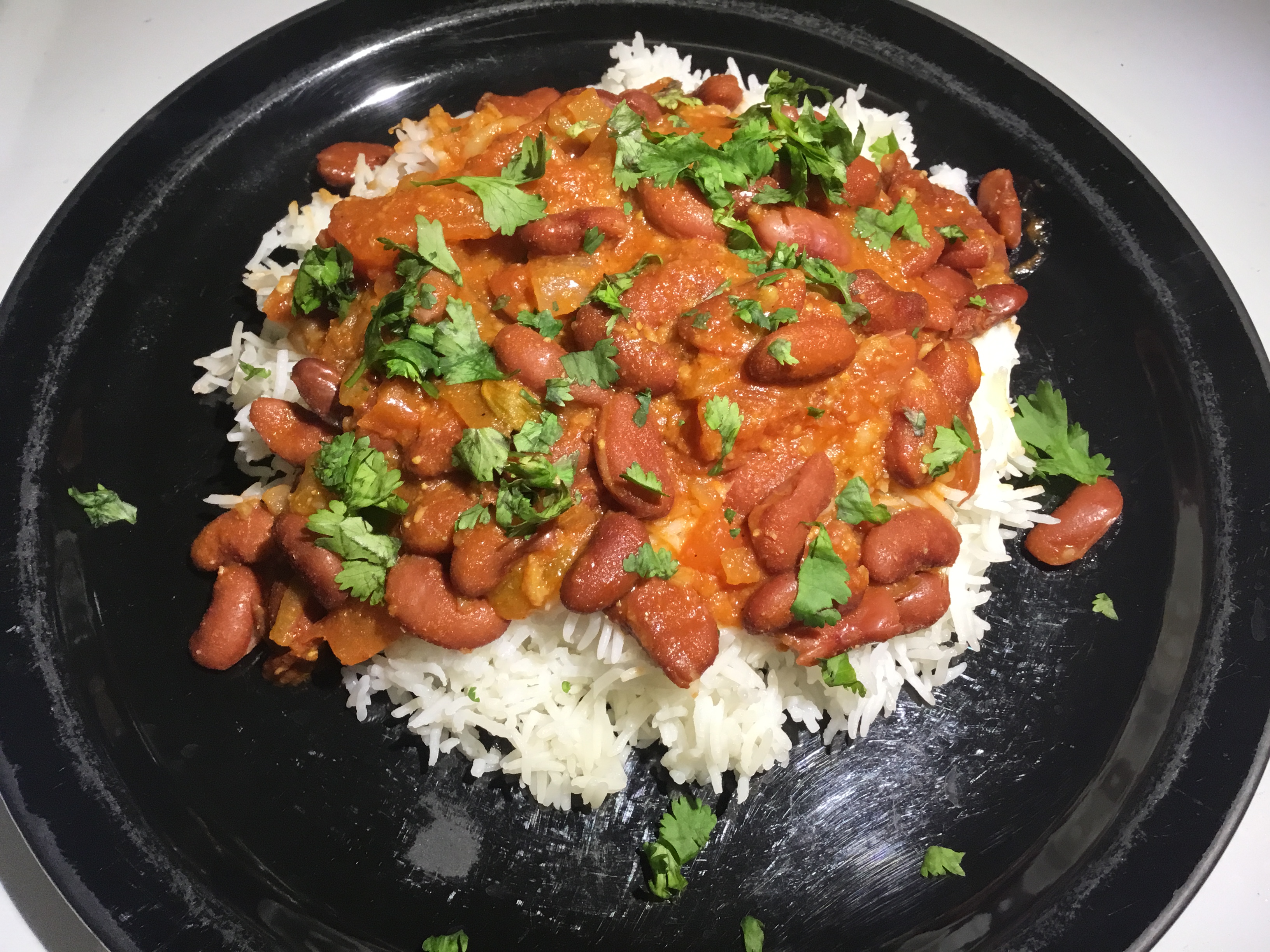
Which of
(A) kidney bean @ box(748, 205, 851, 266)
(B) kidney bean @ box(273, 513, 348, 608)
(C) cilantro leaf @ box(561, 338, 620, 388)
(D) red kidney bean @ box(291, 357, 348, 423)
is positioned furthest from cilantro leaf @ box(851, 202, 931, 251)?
(B) kidney bean @ box(273, 513, 348, 608)

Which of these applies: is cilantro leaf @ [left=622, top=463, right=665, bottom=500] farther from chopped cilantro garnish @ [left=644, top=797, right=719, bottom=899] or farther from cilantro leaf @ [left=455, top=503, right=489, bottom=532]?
chopped cilantro garnish @ [left=644, top=797, right=719, bottom=899]

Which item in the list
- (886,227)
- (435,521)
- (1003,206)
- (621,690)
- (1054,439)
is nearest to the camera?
(435,521)

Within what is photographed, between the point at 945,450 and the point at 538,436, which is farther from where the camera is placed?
the point at 945,450

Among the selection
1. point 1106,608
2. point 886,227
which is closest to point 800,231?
point 886,227

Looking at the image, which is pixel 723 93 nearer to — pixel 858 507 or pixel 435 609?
pixel 858 507

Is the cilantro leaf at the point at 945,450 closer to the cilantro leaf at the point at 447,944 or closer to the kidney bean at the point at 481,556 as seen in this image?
the kidney bean at the point at 481,556

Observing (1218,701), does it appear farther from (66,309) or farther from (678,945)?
(66,309)

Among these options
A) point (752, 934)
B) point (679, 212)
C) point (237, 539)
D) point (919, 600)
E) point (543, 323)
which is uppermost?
point (679, 212)
